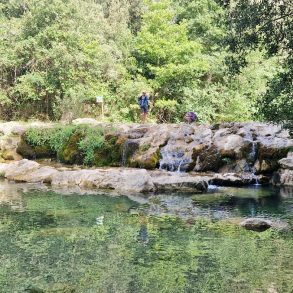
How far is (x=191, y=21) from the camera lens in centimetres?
3662

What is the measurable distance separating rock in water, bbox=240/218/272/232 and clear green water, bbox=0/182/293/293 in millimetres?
260

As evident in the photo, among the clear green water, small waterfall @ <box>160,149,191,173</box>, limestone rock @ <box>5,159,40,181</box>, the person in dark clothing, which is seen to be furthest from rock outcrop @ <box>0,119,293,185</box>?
the clear green water

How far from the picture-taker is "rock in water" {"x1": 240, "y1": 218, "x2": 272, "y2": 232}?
457 inches

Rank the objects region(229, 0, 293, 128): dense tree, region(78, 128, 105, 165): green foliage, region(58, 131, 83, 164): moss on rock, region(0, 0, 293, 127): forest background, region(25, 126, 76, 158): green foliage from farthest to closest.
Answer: region(0, 0, 293, 127): forest background → region(25, 126, 76, 158): green foliage → region(58, 131, 83, 164): moss on rock → region(78, 128, 105, 165): green foliage → region(229, 0, 293, 128): dense tree

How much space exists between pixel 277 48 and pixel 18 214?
8025mm

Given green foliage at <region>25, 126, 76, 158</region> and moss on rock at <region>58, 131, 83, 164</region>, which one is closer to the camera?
moss on rock at <region>58, 131, 83, 164</region>

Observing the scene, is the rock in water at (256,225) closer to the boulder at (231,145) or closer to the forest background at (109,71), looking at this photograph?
the boulder at (231,145)

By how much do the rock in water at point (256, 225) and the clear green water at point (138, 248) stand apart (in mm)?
260

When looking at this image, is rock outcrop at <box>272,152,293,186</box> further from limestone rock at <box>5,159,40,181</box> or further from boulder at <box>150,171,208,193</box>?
limestone rock at <box>5,159,40,181</box>

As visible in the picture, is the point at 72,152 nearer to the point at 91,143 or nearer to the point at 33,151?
the point at 91,143

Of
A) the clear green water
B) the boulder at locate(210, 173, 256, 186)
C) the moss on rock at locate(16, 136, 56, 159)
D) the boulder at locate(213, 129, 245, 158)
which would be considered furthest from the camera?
the moss on rock at locate(16, 136, 56, 159)

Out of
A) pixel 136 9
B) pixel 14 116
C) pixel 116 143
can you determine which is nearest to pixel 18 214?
pixel 116 143

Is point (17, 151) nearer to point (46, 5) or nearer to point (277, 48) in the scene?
point (46, 5)

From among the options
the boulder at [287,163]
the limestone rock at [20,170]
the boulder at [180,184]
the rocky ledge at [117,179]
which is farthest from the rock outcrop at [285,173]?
the limestone rock at [20,170]
